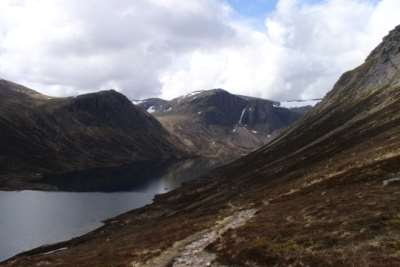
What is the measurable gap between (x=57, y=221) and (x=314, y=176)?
83.7m

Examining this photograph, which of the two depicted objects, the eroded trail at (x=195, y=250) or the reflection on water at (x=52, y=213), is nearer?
the eroded trail at (x=195, y=250)

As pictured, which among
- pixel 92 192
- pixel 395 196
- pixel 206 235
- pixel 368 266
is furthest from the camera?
pixel 92 192

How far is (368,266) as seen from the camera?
27188 millimetres

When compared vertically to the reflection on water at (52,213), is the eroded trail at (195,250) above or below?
below

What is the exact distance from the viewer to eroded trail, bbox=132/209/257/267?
39.6 m

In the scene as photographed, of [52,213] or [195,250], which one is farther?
[52,213]

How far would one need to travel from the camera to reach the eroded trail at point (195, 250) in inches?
1559

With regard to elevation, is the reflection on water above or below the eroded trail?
above

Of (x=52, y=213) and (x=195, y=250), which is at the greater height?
(x=52, y=213)

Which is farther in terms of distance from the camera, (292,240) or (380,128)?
(380,128)

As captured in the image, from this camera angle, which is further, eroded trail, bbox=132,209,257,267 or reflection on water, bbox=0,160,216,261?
reflection on water, bbox=0,160,216,261

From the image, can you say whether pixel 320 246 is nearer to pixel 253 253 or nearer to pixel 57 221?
pixel 253 253

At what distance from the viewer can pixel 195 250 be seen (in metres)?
44.0

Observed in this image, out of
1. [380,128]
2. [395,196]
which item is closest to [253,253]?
[395,196]
